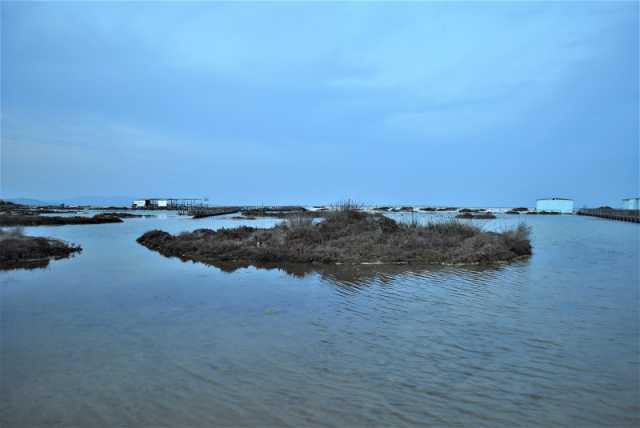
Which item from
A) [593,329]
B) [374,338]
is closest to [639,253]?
[593,329]

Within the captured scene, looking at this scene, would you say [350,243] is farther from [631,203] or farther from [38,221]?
[631,203]

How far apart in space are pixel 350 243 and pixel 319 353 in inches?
504

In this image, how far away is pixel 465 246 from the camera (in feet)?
59.2

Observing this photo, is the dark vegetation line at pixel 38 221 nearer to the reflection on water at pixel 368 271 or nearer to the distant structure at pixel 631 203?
the reflection on water at pixel 368 271

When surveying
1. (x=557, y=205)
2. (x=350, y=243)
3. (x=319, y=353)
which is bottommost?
(x=319, y=353)

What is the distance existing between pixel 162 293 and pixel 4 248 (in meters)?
10.1

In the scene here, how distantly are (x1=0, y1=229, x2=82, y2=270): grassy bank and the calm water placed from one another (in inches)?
161

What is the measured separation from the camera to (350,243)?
19.4 metres

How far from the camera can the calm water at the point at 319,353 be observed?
15.8ft

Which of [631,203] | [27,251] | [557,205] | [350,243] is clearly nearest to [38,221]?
[27,251]

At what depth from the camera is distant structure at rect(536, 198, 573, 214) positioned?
10125cm

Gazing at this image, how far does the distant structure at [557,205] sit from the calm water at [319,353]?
10066 centimetres

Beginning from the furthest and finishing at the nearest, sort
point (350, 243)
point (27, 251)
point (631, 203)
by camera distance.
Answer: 1. point (631, 203)
2. point (350, 243)
3. point (27, 251)

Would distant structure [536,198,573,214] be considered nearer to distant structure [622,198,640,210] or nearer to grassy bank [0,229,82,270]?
distant structure [622,198,640,210]
